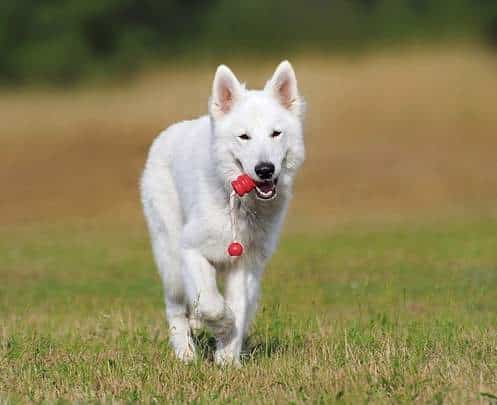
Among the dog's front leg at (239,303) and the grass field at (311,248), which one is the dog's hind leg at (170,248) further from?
the dog's front leg at (239,303)

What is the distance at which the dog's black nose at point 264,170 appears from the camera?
6.21 m

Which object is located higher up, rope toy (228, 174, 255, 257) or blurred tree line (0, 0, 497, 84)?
rope toy (228, 174, 255, 257)

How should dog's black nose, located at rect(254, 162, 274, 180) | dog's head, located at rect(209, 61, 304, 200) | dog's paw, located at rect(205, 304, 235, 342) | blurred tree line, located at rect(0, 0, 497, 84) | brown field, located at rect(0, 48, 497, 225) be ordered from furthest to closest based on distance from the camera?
brown field, located at rect(0, 48, 497, 225) → blurred tree line, located at rect(0, 0, 497, 84) → dog's paw, located at rect(205, 304, 235, 342) → dog's head, located at rect(209, 61, 304, 200) → dog's black nose, located at rect(254, 162, 274, 180)

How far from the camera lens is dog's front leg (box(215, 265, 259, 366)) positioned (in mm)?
6652

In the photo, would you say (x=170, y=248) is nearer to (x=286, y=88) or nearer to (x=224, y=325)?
(x=224, y=325)

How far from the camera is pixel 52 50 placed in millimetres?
24797

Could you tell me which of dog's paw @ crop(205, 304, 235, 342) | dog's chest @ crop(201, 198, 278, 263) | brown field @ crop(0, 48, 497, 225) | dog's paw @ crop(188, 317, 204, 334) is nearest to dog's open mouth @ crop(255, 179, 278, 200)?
dog's chest @ crop(201, 198, 278, 263)

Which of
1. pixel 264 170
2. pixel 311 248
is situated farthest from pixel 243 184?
pixel 311 248

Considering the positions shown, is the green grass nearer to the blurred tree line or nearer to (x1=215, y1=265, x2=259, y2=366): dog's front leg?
(x1=215, y1=265, x2=259, y2=366): dog's front leg

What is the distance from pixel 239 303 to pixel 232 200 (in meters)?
0.70

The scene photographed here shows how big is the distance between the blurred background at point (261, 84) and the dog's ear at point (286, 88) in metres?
14.2

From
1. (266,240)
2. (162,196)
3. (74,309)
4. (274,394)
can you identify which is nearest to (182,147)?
(162,196)

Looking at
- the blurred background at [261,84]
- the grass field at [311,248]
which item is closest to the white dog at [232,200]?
the grass field at [311,248]

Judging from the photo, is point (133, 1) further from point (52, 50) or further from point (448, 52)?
point (448, 52)
